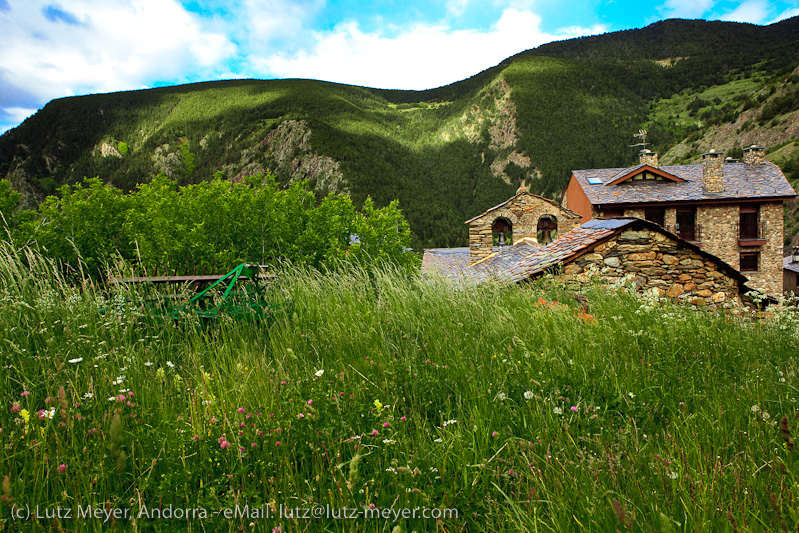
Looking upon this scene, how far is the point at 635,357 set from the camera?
264 centimetres

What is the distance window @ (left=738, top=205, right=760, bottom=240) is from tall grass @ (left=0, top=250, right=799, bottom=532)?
104ft

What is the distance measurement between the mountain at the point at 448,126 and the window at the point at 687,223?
41.7 m

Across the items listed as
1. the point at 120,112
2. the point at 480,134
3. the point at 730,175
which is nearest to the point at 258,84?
the point at 120,112

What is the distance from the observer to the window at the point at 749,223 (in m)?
26.9

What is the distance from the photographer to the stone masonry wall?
8.09 m

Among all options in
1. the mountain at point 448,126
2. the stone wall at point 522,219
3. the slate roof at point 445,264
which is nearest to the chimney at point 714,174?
the stone wall at point 522,219

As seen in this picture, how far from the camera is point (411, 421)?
6.57 feet

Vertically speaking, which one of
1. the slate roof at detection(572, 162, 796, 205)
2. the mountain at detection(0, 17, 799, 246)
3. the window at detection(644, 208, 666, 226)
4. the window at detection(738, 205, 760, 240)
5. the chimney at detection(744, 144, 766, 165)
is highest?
the mountain at detection(0, 17, 799, 246)

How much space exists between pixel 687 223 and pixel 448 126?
131 meters

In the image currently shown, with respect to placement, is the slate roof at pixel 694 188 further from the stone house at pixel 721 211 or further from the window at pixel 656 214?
the window at pixel 656 214

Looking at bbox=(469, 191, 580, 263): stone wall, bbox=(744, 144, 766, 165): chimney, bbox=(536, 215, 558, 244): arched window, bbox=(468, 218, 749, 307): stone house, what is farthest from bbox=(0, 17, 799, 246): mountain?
bbox=(468, 218, 749, 307): stone house

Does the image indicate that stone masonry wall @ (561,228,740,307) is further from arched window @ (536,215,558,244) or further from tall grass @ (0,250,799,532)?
arched window @ (536,215,558,244)

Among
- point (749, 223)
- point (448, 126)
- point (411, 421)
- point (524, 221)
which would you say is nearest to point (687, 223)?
point (749, 223)

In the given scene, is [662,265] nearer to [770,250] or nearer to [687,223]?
[687,223]
